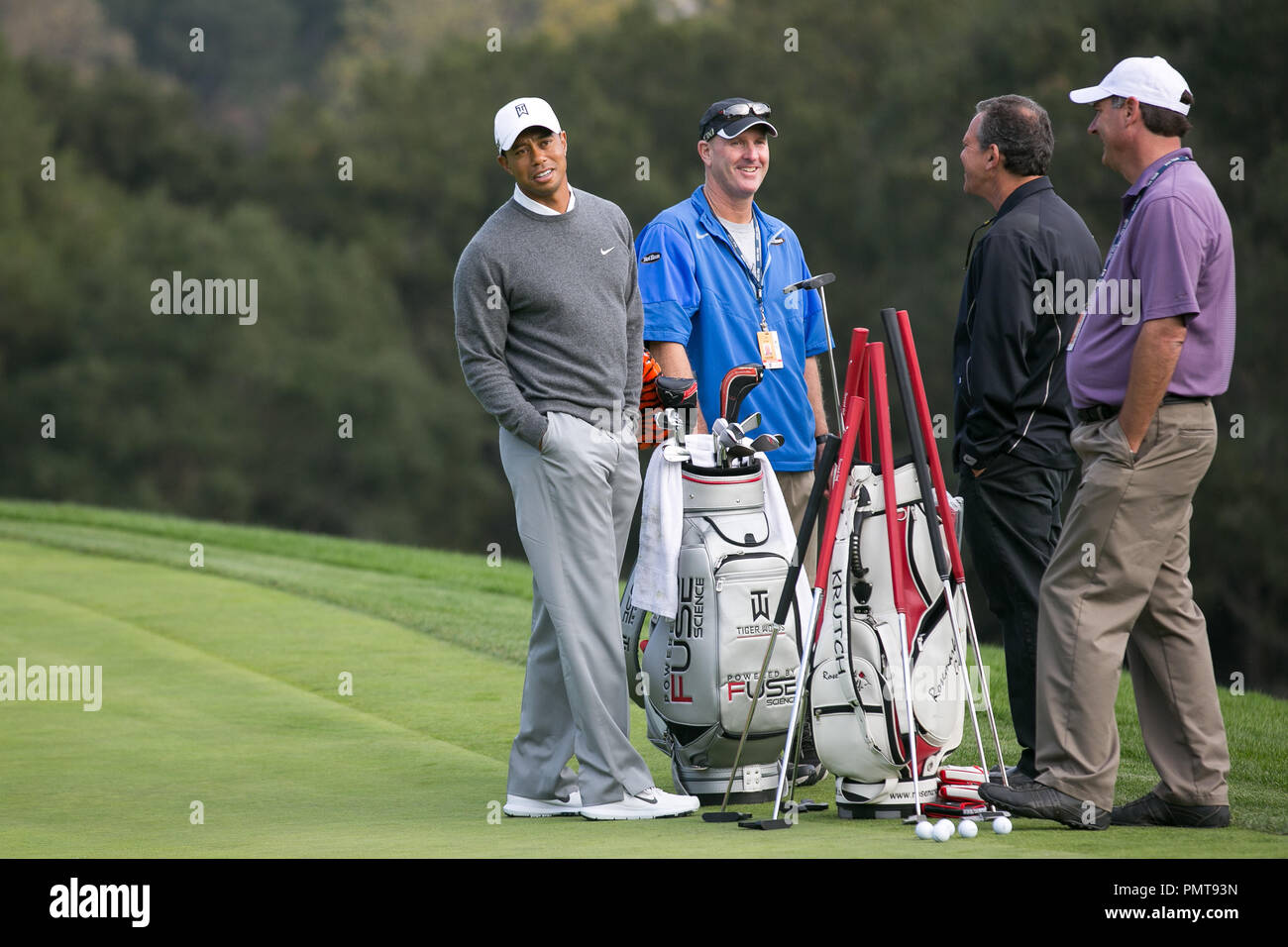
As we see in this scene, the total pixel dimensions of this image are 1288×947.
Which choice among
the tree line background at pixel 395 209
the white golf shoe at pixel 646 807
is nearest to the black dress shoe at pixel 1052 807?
the white golf shoe at pixel 646 807

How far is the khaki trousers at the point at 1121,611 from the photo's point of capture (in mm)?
5043

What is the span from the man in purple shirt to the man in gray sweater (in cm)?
123

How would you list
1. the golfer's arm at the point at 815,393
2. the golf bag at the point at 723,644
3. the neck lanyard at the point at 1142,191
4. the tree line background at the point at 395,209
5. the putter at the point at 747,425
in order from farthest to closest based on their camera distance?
the tree line background at the point at 395,209, the golfer's arm at the point at 815,393, the putter at the point at 747,425, the golf bag at the point at 723,644, the neck lanyard at the point at 1142,191

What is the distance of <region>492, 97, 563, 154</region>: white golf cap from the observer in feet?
18.1

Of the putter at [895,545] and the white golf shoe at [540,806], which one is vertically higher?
the putter at [895,545]

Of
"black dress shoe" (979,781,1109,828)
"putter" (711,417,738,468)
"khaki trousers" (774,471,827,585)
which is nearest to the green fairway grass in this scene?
"black dress shoe" (979,781,1109,828)

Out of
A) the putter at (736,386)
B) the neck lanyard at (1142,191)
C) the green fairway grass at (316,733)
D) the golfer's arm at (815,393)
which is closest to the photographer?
the green fairway grass at (316,733)

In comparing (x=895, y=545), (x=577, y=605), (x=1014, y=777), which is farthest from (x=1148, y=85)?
(x=577, y=605)

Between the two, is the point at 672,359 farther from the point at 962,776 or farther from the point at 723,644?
the point at 962,776

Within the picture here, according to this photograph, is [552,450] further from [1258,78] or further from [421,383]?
[421,383]

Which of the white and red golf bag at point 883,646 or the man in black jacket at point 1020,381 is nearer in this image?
the white and red golf bag at point 883,646

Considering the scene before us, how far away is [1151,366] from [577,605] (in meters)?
1.88

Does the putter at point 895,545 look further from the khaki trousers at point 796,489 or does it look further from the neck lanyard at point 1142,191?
the khaki trousers at point 796,489

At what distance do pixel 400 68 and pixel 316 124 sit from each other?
339 cm
